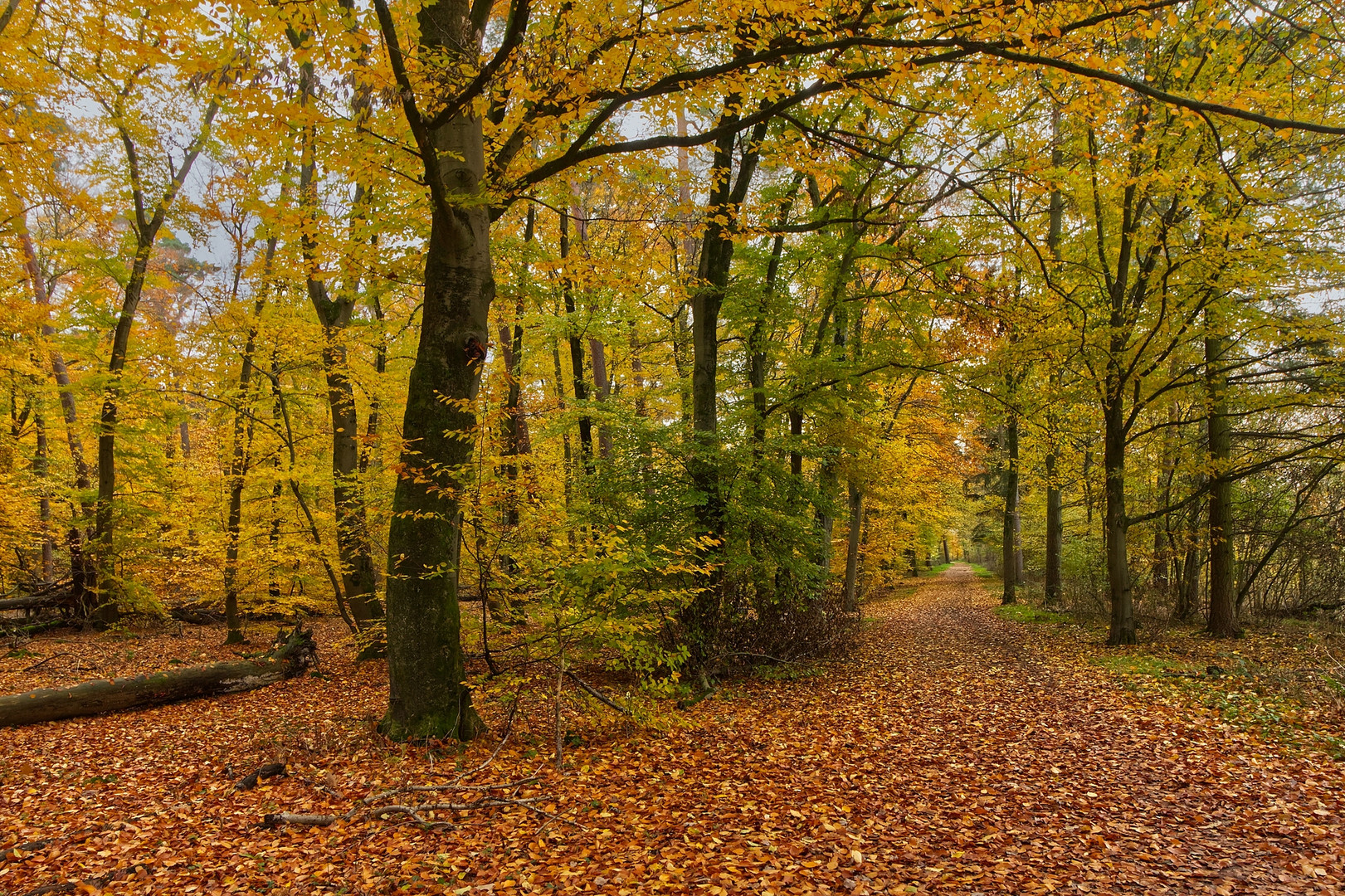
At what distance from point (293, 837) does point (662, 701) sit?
13.3 feet

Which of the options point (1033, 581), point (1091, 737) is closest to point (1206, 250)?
point (1091, 737)

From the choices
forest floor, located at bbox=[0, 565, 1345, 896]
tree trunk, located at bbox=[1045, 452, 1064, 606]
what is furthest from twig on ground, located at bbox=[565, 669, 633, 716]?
tree trunk, located at bbox=[1045, 452, 1064, 606]

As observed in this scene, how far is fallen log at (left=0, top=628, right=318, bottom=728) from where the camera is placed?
6.06 metres

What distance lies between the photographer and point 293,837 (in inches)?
140

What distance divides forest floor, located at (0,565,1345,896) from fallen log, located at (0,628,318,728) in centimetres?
23

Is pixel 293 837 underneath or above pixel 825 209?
underneath

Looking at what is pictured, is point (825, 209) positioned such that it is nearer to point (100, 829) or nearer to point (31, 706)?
point (100, 829)

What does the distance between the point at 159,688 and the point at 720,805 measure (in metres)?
6.72

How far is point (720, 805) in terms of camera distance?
4.27 meters

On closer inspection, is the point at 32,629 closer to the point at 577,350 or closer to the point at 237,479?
the point at 237,479

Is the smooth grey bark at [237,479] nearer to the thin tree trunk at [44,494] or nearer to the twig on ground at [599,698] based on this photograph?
the thin tree trunk at [44,494]

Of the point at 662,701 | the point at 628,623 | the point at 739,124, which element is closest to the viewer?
the point at 739,124

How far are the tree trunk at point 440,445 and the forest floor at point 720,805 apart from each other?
54 cm

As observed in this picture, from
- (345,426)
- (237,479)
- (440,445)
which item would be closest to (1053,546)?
(440,445)
